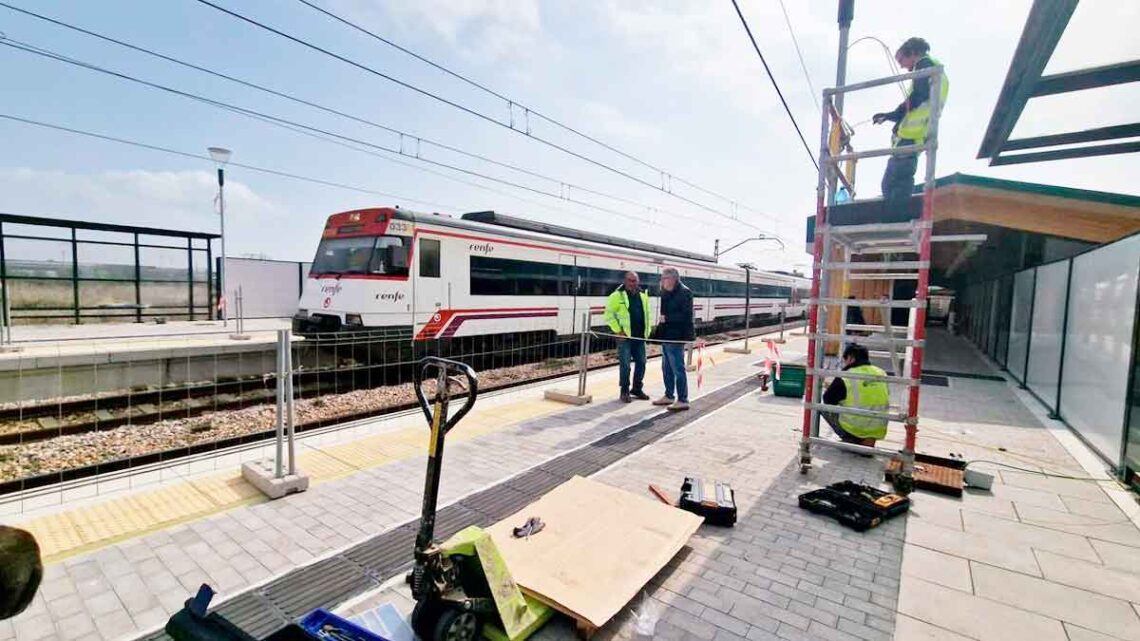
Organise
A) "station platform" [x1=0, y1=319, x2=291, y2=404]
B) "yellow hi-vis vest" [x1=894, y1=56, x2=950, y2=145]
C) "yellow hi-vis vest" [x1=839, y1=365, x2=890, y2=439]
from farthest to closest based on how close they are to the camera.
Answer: "station platform" [x1=0, y1=319, x2=291, y2=404] < "yellow hi-vis vest" [x1=839, y1=365, x2=890, y2=439] < "yellow hi-vis vest" [x1=894, y1=56, x2=950, y2=145]

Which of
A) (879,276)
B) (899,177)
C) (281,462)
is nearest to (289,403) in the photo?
(281,462)

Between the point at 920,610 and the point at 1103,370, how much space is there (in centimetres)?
445

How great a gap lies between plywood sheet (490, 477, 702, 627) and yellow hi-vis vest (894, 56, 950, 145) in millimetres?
3633

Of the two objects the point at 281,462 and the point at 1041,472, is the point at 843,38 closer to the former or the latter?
the point at 1041,472

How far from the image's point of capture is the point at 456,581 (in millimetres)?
2236

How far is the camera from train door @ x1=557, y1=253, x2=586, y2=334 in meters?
12.9

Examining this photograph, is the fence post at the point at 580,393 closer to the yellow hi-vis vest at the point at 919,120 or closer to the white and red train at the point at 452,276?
the white and red train at the point at 452,276

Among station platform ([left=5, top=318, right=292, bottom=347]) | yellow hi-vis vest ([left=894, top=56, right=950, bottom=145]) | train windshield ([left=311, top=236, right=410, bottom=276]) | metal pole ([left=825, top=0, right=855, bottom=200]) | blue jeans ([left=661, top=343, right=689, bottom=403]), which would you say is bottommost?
station platform ([left=5, top=318, right=292, bottom=347])

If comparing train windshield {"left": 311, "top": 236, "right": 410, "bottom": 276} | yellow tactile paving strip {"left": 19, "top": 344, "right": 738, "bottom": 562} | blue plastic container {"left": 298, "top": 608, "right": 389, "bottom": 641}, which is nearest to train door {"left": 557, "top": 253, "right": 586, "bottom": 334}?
train windshield {"left": 311, "top": 236, "right": 410, "bottom": 276}

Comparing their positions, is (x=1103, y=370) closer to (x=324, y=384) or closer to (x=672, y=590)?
(x=672, y=590)

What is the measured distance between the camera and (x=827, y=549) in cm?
320

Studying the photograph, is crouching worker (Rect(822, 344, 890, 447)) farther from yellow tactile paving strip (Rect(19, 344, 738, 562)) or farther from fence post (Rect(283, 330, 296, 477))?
fence post (Rect(283, 330, 296, 477))

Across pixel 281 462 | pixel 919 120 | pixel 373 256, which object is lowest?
pixel 281 462

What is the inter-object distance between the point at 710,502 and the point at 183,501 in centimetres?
364
